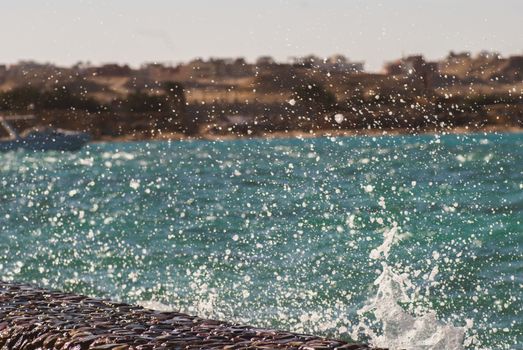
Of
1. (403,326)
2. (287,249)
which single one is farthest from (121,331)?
(287,249)

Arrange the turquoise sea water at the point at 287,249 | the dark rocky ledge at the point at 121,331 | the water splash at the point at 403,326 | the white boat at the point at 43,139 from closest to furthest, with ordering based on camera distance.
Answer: the dark rocky ledge at the point at 121,331
the water splash at the point at 403,326
the turquoise sea water at the point at 287,249
the white boat at the point at 43,139

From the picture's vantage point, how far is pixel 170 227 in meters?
33.3

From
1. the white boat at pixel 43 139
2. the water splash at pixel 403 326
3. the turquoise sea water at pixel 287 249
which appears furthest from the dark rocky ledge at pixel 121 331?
the white boat at pixel 43 139

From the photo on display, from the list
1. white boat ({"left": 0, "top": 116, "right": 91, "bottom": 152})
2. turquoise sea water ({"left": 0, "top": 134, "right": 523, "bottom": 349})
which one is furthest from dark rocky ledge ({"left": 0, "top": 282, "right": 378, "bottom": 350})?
white boat ({"left": 0, "top": 116, "right": 91, "bottom": 152})

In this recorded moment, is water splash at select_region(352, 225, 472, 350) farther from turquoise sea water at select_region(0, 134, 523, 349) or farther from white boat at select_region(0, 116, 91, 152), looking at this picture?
white boat at select_region(0, 116, 91, 152)

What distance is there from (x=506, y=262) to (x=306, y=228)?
360 inches

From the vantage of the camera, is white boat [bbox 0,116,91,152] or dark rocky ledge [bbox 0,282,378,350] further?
white boat [bbox 0,116,91,152]

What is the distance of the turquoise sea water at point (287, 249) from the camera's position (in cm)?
1859

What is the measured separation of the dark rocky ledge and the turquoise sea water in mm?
9185

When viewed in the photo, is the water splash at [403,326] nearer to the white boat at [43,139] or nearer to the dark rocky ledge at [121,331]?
the dark rocky ledge at [121,331]

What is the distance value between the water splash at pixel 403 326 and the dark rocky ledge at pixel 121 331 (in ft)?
20.5

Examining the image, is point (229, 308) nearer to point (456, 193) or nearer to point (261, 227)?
point (261, 227)

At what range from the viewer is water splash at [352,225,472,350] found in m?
13.0

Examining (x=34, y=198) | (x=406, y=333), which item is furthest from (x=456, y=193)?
(x=406, y=333)
